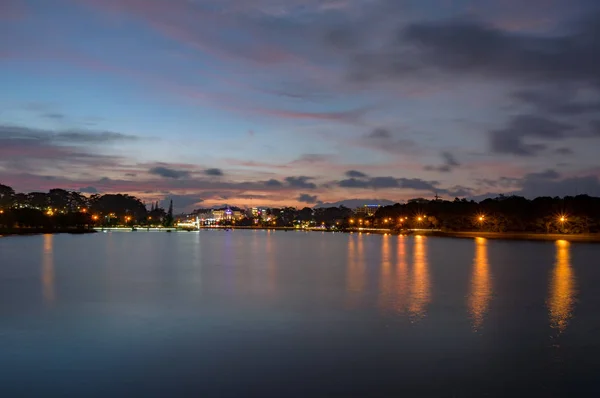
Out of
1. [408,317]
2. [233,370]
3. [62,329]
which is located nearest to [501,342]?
[408,317]

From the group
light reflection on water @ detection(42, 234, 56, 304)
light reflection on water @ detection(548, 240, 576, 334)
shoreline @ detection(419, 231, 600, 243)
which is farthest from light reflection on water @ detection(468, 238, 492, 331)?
shoreline @ detection(419, 231, 600, 243)

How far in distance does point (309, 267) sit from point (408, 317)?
23.5m

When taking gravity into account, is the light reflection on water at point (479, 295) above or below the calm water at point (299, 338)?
A: above

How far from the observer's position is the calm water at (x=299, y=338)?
12.1 m

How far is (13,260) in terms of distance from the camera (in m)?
47.9

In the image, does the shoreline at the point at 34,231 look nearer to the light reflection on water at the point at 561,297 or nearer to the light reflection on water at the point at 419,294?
the light reflection on water at the point at 419,294

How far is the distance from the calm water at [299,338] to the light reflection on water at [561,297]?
0.44 ft

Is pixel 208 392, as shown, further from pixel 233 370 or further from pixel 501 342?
pixel 501 342

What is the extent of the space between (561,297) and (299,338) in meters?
15.3

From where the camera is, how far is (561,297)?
25953 mm

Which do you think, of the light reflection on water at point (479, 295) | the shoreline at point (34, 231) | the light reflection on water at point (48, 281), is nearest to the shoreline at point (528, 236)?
the light reflection on water at point (479, 295)

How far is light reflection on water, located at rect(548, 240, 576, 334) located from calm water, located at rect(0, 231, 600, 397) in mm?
133

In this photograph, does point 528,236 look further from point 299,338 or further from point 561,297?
point 299,338

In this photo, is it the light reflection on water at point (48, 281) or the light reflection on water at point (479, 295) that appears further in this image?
the light reflection on water at point (48, 281)
